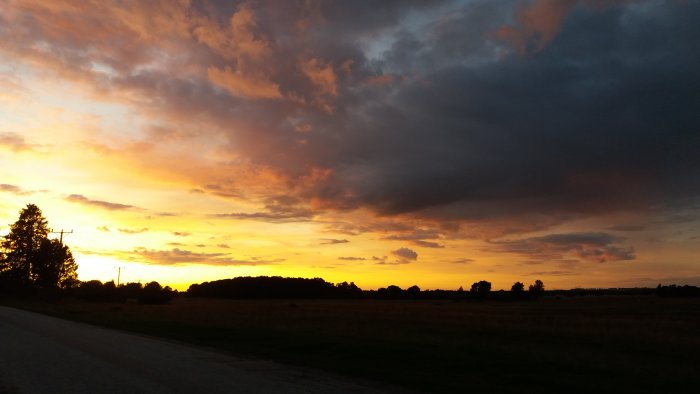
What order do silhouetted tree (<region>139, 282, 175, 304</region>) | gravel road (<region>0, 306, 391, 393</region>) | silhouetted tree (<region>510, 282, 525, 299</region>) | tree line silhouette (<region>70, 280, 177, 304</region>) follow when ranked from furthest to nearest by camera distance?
silhouetted tree (<region>510, 282, 525, 299</region>) < silhouetted tree (<region>139, 282, 175, 304</region>) < tree line silhouette (<region>70, 280, 177, 304</region>) < gravel road (<region>0, 306, 391, 393</region>)

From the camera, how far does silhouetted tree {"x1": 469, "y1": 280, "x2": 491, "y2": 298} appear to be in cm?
16490

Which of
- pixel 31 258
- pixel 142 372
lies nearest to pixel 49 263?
pixel 31 258

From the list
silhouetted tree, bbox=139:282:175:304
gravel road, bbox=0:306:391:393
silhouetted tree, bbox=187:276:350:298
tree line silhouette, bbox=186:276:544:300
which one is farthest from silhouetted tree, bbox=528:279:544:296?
gravel road, bbox=0:306:391:393

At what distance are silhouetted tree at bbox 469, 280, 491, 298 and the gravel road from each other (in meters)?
152

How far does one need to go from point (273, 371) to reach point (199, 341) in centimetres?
1066

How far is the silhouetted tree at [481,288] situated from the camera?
165m

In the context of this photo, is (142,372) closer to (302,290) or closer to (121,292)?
(121,292)

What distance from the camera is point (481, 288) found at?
166875 millimetres

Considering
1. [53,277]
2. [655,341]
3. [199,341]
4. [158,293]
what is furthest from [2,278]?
[655,341]

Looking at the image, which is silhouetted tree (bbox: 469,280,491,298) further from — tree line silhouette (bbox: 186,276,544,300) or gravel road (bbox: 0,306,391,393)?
gravel road (bbox: 0,306,391,393)

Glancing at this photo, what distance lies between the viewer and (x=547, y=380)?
15078 mm

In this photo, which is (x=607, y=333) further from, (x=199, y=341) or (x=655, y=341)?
(x=199, y=341)

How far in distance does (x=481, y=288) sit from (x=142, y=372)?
160554 mm

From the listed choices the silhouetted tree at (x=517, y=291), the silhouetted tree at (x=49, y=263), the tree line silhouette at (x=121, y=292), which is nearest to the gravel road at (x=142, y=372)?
the silhouetted tree at (x=49, y=263)
